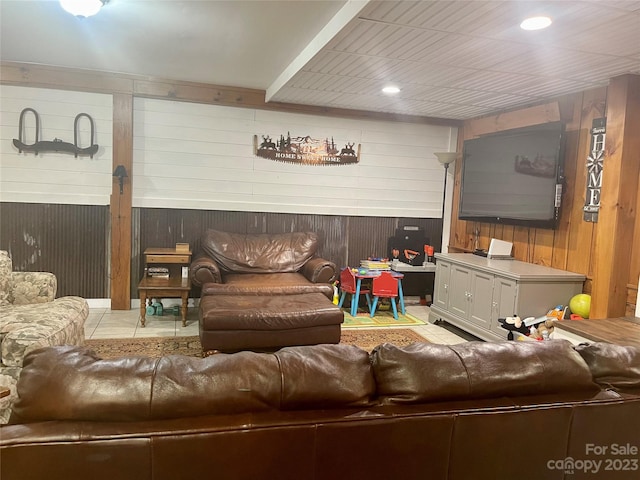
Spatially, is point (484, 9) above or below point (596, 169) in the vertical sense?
above

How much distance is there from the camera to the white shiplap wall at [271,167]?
5160mm

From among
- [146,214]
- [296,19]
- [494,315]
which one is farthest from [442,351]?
[146,214]

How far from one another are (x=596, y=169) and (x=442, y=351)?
10.8ft

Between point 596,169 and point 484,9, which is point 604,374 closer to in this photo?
point 484,9

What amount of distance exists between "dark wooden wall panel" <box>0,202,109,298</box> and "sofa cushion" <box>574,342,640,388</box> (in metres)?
4.76

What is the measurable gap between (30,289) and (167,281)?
4.73ft

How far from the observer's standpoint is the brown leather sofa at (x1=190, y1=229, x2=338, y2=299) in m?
4.45

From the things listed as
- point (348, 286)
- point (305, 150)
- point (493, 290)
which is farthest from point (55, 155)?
point (493, 290)

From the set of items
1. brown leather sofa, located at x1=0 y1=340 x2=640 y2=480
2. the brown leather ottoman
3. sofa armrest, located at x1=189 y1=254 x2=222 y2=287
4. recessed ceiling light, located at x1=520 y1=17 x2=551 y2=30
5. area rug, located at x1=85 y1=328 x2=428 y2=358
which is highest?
recessed ceiling light, located at x1=520 y1=17 x2=551 y2=30

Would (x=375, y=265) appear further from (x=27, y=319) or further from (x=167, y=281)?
(x=27, y=319)

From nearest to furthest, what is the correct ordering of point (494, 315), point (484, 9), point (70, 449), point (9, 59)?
point (70, 449) → point (484, 9) → point (494, 315) → point (9, 59)

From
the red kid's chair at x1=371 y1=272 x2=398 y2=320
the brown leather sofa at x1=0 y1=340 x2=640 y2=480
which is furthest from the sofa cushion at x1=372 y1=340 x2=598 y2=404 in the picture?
the red kid's chair at x1=371 y1=272 x2=398 y2=320

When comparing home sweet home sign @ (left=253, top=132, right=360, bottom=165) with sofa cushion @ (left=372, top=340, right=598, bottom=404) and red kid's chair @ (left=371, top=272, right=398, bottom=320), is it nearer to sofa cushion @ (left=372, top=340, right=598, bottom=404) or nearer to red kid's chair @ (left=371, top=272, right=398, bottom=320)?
red kid's chair @ (left=371, top=272, right=398, bottom=320)

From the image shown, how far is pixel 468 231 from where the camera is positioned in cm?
571
